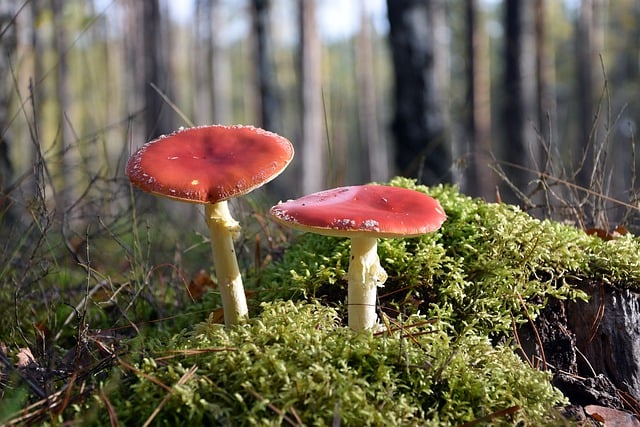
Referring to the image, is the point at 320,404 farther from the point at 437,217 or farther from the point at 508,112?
the point at 508,112

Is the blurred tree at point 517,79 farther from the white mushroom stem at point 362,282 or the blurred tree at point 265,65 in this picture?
the white mushroom stem at point 362,282

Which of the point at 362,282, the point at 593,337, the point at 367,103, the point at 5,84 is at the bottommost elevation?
the point at 367,103

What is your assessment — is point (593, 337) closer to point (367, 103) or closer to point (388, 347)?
point (388, 347)

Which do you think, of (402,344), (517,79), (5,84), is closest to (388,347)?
(402,344)

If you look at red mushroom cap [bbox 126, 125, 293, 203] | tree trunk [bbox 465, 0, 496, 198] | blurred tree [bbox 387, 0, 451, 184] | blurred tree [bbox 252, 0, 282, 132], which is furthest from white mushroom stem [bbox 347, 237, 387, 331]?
tree trunk [bbox 465, 0, 496, 198]

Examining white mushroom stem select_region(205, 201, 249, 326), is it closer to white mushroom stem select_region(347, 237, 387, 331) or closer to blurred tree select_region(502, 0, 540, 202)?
white mushroom stem select_region(347, 237, 387, 331)

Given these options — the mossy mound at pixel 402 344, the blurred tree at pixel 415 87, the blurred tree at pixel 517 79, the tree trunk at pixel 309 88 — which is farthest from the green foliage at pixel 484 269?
the tree trunk at pixel 309 88

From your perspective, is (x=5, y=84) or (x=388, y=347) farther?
(x=5, y=84)
